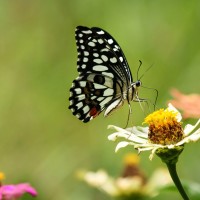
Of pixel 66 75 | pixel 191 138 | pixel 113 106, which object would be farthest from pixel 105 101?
pixel 66 75

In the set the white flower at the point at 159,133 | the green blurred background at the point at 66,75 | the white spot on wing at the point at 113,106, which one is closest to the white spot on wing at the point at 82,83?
the white spot on wing at the point at 113,106

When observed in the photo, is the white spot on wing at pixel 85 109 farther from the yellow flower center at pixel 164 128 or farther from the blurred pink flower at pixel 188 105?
the yellow flower center at pixel 164 128

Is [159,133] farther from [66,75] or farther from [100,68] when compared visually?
[66,75]

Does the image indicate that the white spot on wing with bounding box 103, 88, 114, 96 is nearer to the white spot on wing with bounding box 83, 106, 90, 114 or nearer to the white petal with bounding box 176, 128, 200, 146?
the white spot on wing with bounding box 83, 106, 90, 114

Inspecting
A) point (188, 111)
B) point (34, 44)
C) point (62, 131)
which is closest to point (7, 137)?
point (62, 131)

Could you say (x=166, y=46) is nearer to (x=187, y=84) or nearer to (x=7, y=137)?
(x=187, y=84)

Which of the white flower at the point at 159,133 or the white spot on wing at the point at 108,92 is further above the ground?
the white spot on wing at the point at 108,92
